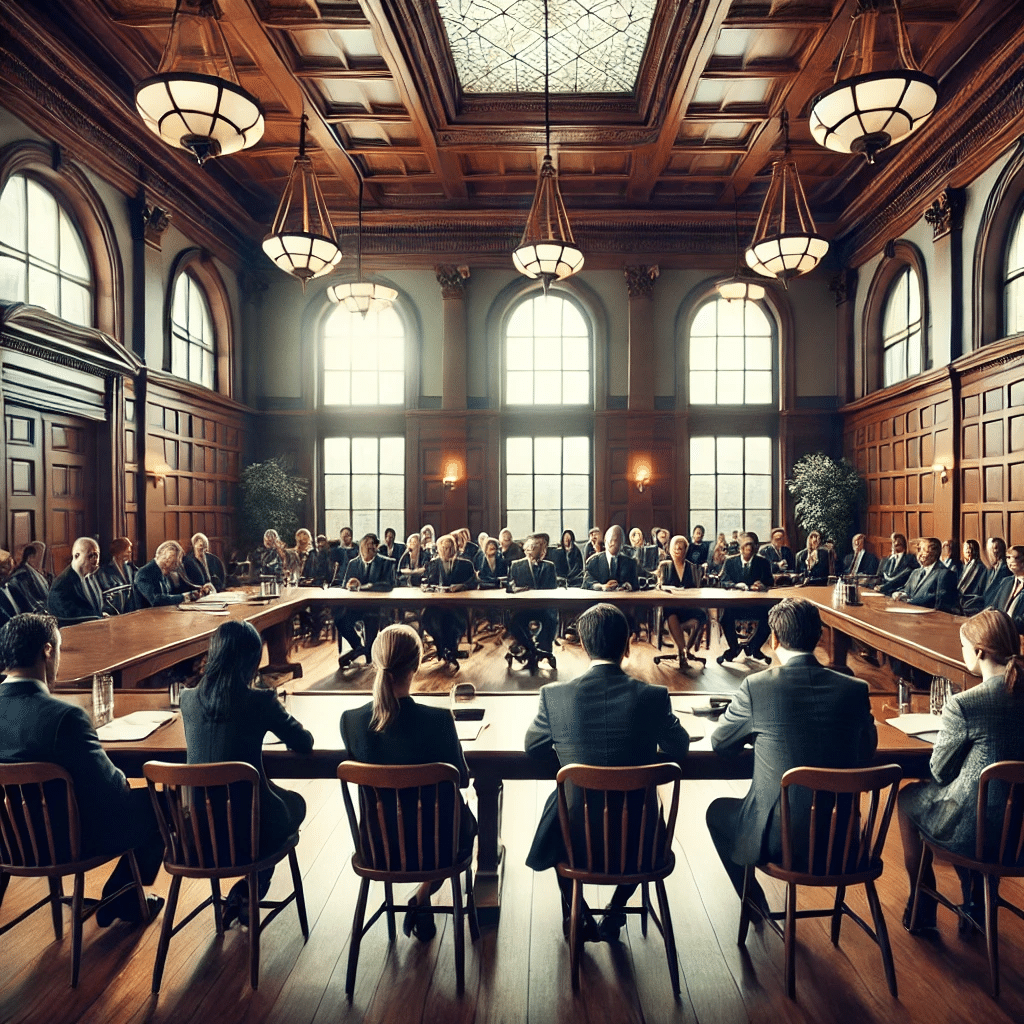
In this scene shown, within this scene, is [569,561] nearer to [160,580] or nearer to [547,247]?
[547,247]

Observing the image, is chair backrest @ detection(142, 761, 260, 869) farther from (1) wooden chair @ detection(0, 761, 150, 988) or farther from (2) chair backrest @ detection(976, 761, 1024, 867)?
(2) chair backrest @ detection(976, 761, 1024, 867)

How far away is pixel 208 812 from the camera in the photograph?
2.53m

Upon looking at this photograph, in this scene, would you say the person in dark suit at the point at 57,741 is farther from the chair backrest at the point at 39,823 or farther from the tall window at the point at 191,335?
the tall window at the point at 191,335

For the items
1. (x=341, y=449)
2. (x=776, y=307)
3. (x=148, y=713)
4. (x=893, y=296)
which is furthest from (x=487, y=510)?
(x=148, y=713)

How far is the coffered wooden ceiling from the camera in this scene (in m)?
7.00

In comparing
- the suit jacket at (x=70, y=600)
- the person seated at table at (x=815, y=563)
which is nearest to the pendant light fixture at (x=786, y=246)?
the person seated at table at (x=815, y=563)

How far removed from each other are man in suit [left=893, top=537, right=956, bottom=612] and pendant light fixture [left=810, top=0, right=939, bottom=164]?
378 cm

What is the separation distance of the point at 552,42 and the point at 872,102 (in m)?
4.23

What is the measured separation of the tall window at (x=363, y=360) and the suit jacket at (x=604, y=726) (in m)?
10.4

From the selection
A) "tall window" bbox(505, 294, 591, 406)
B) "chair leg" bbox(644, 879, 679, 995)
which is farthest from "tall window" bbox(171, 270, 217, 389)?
"chair leg" bbox(644, 879, 679, 995)

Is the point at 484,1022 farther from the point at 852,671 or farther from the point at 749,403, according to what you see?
the point at 749,403

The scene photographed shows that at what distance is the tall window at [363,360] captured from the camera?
1254 cm

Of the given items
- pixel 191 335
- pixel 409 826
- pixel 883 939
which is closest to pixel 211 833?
pixel 409 826

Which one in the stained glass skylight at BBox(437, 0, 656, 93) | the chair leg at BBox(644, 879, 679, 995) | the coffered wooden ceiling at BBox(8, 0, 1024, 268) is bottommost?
the chair leg at BBox(644, 879, 679, 995)
